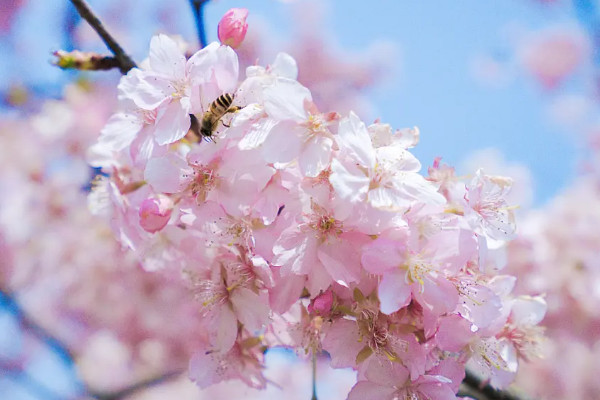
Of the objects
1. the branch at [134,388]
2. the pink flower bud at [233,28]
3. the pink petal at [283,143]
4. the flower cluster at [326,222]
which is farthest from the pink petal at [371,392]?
the branch at [134,388]

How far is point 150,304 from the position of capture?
4.96 metres

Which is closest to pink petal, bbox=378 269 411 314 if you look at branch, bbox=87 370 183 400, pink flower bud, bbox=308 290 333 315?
pink flower bud, bbox=308 290 333 315

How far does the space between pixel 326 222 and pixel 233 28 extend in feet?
1.98

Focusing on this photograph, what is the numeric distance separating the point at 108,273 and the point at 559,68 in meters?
10.3

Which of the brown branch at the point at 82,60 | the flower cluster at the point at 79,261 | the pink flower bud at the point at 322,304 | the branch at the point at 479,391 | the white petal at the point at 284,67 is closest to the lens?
the pink flower bud at the point at 322,304

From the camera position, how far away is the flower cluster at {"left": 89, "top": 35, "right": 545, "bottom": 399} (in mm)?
1146

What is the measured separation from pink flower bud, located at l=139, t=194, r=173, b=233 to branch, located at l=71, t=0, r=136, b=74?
0.48 meters

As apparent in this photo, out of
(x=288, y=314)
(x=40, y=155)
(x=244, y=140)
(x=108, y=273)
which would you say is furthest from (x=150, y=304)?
(x=244, y=140)

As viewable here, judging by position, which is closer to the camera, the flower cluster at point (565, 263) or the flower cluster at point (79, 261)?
the flower cluster at point (565, 263)

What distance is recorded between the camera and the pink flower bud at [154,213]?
4.32 feet

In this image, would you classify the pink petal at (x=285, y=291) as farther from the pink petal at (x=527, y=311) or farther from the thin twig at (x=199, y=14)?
the thin twig at (x=199, y=14)

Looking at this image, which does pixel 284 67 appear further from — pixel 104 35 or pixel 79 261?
pixel 79 261

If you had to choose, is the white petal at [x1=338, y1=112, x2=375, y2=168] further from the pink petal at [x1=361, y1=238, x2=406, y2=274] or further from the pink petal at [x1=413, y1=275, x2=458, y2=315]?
the pink petal at [x1=413, y1=275, x2=458, y2=315]

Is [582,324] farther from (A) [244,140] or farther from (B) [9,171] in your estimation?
(B) [9,171]
